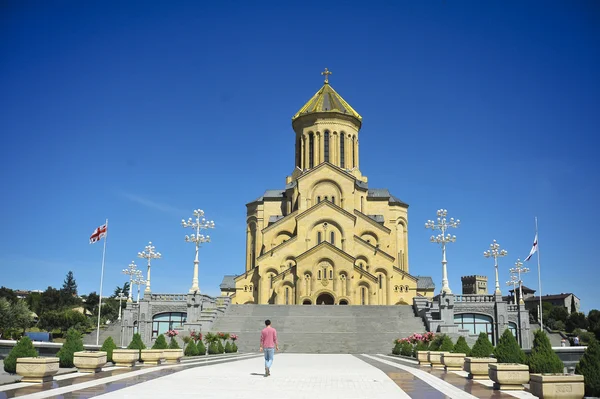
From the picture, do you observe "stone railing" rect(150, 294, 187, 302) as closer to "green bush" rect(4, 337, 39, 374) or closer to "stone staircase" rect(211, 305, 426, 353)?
"stone staircase" rect(211, 305, 426, 353)

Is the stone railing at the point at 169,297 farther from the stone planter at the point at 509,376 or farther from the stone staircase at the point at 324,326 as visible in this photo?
the stone planter at the point at 509,376

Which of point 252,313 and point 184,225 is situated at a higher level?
point 184,225

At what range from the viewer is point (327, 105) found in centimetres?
6456

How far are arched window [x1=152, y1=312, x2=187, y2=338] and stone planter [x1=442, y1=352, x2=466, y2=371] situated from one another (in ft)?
92.2

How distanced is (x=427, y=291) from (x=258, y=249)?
17.0 metres

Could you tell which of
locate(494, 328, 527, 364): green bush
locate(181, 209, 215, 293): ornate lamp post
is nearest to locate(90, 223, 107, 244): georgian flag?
locate(181, 209, 215, 293): ornate lamp post

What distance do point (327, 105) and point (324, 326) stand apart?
1197 inches

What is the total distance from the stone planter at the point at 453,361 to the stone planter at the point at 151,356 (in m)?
9.58

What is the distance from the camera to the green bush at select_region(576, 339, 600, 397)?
11555mm

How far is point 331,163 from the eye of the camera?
60.7 m

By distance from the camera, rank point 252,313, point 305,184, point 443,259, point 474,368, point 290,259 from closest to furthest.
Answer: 1. point 474,368
2. point 443,259
3. point 252,313
4. point 290,259
5. point 305,184

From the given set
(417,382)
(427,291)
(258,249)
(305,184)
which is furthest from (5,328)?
(417,382)

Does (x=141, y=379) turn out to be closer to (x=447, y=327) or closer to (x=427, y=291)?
(x=447, y=327)

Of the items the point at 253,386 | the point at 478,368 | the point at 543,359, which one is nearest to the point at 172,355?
the point at 253,386
